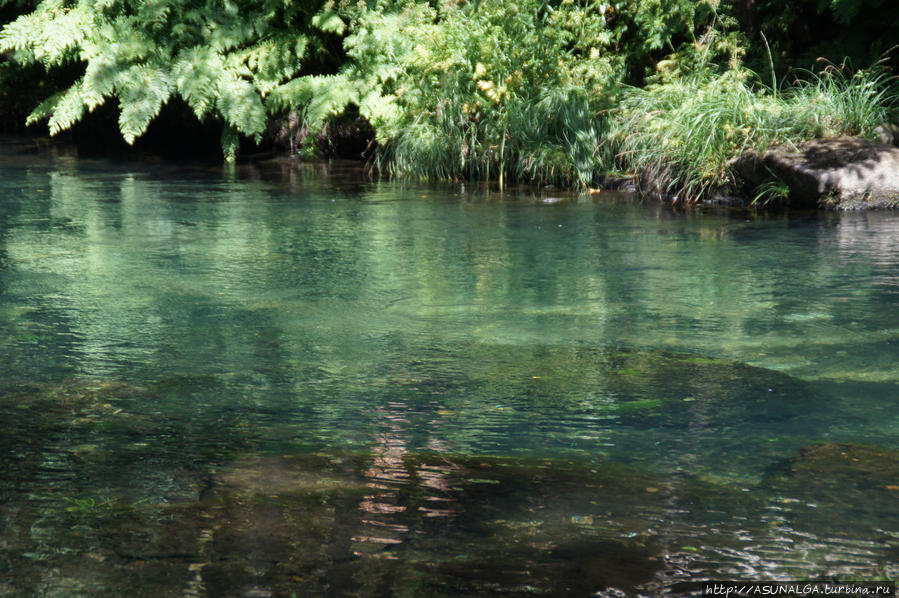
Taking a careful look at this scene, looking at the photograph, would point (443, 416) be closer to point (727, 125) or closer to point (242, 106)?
point (727, 125)

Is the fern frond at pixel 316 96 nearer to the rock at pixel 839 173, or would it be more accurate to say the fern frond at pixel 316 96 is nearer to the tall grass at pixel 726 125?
the tall grass at pixel 726 125

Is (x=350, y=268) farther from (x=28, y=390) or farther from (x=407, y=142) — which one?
(x=407, y=142)

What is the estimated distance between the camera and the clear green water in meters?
2.34

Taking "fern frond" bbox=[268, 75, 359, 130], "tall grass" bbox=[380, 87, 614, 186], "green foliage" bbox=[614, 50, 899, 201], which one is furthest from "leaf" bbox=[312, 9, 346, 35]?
"green foliage" bbox=[614, 50, 899, 201]

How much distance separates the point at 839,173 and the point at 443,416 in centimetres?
625

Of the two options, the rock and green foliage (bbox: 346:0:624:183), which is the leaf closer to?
green foliage (bbox: 346:0:624:183)

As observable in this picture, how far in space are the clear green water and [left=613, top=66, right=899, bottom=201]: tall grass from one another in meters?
2.39

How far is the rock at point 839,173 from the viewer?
27.4 ft

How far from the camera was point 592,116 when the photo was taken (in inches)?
397

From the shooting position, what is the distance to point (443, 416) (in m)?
3.37

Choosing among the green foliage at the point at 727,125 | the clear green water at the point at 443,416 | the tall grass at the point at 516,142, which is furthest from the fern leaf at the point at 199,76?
the clear green water at the point at 443,416

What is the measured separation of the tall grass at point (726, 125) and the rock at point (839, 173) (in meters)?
0.29

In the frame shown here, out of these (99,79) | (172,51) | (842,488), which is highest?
(172,51)

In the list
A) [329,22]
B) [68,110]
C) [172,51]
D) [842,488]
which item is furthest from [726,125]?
[68,110]
